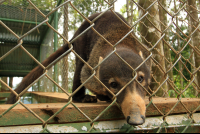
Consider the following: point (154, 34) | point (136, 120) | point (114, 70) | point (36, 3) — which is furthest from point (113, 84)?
point (36, 3)

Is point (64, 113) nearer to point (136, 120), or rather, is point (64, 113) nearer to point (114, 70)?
point (136, 120)

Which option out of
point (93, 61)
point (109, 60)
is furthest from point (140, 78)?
point (93, 61)

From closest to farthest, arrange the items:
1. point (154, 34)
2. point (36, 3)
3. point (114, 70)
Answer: point (114, 70), point (154, 34), point (36, 3)

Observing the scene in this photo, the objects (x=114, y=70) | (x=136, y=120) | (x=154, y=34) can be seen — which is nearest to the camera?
(x=136, y=120)

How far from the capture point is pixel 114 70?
2.09m

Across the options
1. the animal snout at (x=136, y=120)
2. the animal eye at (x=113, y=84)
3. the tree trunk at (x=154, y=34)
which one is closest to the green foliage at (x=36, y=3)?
the tree trunk at (x=154, y=34)

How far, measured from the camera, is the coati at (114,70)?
1.62 metres

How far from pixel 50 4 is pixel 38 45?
3.58 metres

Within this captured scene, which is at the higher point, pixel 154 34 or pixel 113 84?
pixel 154 34

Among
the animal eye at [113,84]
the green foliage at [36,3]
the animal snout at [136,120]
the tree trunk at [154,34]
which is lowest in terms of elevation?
the animal snout at [136,120]

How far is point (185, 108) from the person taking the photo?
5.85 feet

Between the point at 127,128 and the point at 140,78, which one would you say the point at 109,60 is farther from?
the point at 127,128

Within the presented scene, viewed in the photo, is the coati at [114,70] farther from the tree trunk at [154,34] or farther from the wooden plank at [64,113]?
the tree trunk at [154,34]

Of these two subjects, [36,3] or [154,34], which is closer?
[154,34]
